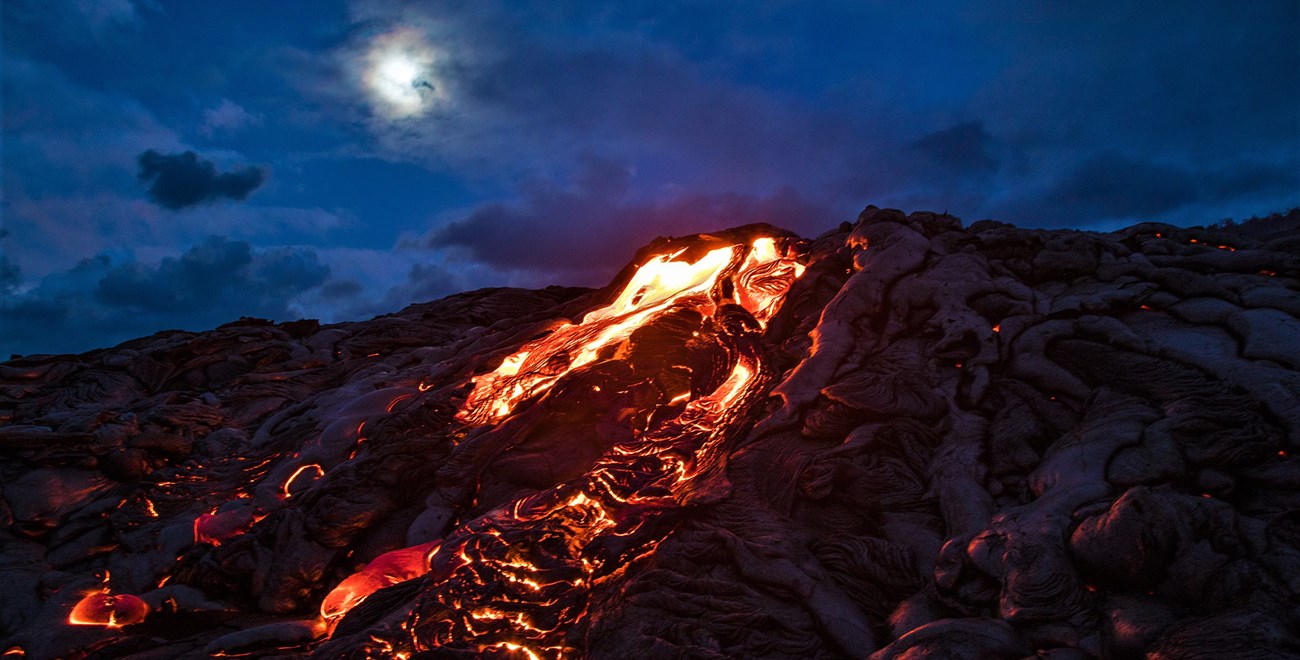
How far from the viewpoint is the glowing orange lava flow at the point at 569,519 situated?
525 centimetres

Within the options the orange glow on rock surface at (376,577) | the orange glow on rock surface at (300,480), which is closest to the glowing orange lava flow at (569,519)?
the orange glow on rock surface at (376,577)

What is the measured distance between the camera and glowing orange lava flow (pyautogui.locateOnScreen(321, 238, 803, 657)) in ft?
17.2

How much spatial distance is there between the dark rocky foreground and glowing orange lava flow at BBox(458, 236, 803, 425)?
0.18m

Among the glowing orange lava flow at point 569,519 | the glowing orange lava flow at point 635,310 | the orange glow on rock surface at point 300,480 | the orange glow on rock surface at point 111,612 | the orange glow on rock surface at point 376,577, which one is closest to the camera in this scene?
the glowing orange lava flow at point 569,519

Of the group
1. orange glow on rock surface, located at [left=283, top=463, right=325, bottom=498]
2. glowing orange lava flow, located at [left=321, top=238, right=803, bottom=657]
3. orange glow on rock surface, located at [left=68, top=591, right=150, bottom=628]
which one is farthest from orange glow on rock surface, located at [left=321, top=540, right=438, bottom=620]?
orange glow on rock surface, located at [left=283, top=463, right=325, bottom=498]

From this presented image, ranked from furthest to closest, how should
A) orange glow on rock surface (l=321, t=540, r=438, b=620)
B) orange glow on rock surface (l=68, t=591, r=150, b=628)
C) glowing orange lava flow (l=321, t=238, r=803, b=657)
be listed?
orange glow on rock surface (l=68, t=591, r=150, b=628) → orange glow on rock surface (l=321, t=540, r=438, b=620) → glowing orange lava flow (l=321, t=238, r=803, b=657)

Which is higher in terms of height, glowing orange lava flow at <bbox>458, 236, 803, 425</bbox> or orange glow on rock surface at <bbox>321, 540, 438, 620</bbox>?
glowing orange lava flow at <bbox>458, 236, 803, 425</bbox>

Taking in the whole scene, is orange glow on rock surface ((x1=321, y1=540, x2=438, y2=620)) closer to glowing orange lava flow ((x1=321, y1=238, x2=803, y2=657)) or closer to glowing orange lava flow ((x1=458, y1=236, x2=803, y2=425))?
glowing orange lava flow ((x1=321, y1=238, x2=803, y2=657))

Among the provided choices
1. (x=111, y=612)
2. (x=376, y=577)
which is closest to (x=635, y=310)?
(x=376, y=577)

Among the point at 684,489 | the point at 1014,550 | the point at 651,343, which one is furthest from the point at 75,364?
the point at 1014,550

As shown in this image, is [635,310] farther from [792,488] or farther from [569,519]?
[792,488]

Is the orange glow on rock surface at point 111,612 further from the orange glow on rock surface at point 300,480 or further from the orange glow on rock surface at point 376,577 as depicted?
the orange glow on rock surface at point 300,480

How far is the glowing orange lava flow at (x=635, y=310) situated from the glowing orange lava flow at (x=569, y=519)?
28 mm

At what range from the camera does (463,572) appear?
5.85 meters
